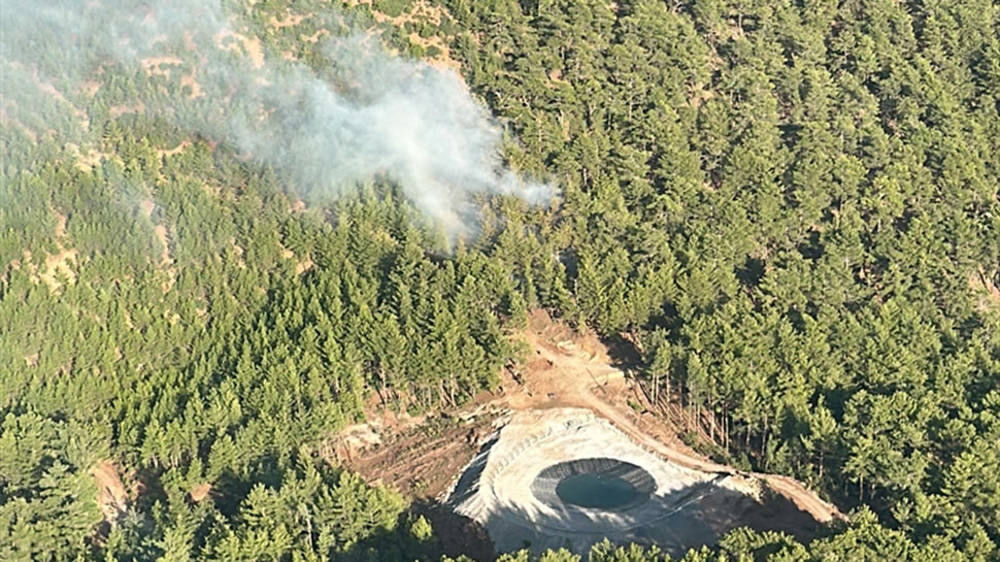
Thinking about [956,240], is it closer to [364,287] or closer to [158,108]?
[364,287]

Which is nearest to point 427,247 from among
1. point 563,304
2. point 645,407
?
point 563,304

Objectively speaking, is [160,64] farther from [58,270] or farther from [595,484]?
[595,484]

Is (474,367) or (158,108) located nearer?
(474,367)

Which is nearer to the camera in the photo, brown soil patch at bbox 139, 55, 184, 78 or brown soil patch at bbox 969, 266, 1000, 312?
brown soil patch at bbox 969, 266, 1000, 312

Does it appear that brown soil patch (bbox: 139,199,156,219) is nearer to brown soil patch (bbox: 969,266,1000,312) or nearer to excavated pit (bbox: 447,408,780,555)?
excavated pit (bbox: 447,408,780,555)

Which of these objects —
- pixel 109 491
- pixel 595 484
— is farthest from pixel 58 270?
pixel 595 484

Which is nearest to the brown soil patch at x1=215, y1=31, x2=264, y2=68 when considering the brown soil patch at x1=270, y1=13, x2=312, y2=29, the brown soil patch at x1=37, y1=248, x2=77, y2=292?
the brown soil patch at x1=270, y1=13, x2=312, y2=29
